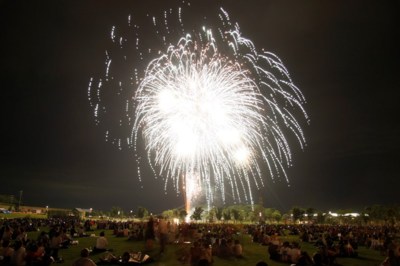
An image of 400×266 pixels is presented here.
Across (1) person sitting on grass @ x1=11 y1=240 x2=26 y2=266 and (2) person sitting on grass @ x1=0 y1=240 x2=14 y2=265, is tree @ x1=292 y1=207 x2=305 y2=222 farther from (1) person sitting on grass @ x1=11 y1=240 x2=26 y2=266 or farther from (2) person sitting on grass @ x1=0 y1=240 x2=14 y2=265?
(1) person sitting on grass @ x1=11 y1=240 x2=26 y2=266

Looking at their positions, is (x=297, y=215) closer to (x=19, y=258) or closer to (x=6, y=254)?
(x=6, y=254)

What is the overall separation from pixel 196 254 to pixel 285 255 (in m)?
4.64

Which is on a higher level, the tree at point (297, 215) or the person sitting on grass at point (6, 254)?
the tree at point (297, 215)

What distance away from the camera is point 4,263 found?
14.0m

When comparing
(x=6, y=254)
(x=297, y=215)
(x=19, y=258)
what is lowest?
(x=19, y=258)

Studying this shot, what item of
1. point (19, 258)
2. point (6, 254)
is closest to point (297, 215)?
point (6, 254)

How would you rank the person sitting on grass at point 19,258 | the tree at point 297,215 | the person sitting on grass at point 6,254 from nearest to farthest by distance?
the person sitting on grass at point 19,258, the person sitting on grass at point 6,254, the tree at point 297,215

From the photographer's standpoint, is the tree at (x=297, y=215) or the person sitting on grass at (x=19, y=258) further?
the tree at (x=297, y=215)

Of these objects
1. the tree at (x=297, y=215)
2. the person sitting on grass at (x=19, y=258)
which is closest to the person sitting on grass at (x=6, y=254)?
the person sitting on grass at (x=19, y=258)

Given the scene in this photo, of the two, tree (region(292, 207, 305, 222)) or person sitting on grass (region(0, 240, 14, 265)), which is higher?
tree (region(292, 207, 305, 222))

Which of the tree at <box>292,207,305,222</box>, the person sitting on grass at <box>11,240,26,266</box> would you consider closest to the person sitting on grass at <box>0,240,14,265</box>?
the person sitting on grass at <box>11,240,26,266</box>

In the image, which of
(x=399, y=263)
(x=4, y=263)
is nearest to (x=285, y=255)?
(x=399, y=263)

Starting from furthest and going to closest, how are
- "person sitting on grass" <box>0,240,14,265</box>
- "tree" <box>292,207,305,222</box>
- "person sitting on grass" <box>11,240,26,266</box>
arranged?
"tree" <box>292,207,305,222</box> < "person sitting on grass" <box>0,240,14,265</box> < "person sitting on grass" <box>11,240,26,266</box>

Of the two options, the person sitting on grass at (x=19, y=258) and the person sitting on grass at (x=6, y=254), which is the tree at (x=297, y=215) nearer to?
the person sitting on grass at (x=6, y=254)
